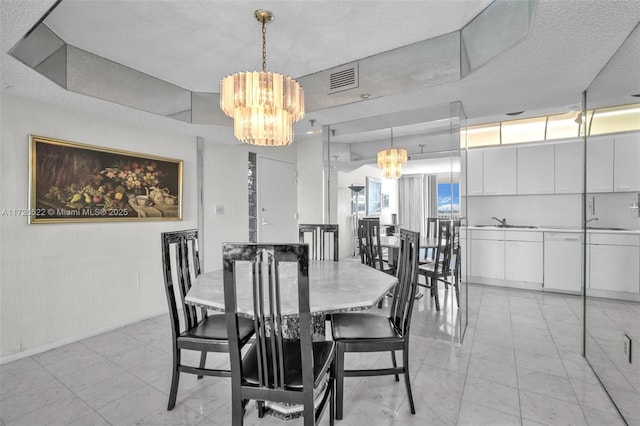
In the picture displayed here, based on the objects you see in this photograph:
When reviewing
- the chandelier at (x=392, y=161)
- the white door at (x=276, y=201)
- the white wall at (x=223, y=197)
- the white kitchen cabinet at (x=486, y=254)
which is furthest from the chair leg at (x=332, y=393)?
the white kitchen cabinet at (x=486, y=254)

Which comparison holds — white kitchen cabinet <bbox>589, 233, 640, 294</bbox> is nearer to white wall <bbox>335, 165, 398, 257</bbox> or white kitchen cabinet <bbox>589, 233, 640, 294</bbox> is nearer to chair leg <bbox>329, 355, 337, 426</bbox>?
white wall <bbox>335, 165, 398, 257</bbox>

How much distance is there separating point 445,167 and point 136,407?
316cm

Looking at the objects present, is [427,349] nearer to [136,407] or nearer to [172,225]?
[136,407]

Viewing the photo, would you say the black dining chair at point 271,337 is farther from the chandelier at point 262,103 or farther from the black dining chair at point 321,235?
the black dining chair at point 321,235

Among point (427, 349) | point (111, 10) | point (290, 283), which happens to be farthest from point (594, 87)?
point (111, 10)

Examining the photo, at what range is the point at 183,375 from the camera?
7.62ft

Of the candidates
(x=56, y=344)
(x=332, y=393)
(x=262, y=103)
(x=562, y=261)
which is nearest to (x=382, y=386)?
(x=332, y=393)

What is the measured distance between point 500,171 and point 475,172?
0.37 m

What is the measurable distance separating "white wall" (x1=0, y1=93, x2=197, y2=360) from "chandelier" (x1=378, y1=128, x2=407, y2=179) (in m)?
2.54

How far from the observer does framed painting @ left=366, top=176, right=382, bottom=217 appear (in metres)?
4.16

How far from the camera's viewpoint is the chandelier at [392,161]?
3387 millimetres

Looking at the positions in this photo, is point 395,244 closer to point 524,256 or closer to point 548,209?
point 524,256

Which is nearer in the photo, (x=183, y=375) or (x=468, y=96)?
(x=183, y=375)

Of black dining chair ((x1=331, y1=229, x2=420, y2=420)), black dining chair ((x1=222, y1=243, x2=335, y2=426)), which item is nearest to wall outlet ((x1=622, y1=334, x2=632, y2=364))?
black dining chair ((x1=331, y1=229, x2=420, y2=420))
